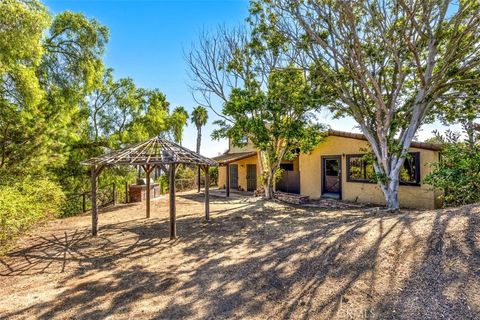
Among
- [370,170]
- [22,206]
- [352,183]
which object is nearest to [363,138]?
[370,170]

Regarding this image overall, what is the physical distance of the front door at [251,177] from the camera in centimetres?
1966

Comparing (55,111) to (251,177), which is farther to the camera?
(251,177)

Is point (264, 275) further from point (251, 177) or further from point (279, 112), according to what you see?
point (251, 177)

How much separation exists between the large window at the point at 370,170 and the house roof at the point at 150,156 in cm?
817

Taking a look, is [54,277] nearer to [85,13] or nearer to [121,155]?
[121,155]

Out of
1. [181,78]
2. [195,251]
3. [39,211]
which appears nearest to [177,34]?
[181,78]

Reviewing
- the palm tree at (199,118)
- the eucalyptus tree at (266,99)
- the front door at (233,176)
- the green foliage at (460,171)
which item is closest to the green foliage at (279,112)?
the eucalyptus tree at (266,99)

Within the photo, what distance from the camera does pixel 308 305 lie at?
12.3 feet

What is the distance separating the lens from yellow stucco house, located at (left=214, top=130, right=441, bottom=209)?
1168cm

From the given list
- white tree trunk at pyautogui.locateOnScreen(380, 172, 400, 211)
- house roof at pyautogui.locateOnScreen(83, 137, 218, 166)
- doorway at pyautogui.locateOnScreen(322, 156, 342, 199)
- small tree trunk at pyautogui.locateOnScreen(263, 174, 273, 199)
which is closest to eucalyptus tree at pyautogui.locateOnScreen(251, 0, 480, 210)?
white tree trunk at pyautogui.locateOnScreen(380, 172, 400, 211)

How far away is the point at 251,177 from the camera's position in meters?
19.8

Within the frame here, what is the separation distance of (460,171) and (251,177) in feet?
52.2

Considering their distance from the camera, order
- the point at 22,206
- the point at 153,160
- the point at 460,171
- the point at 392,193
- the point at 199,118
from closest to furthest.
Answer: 1. the point at 460,171
2. the point at 22,206
3. the point at 153,160
4. the point at 392,193
5. the point at 199,118

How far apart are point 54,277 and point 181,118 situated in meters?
18.3
